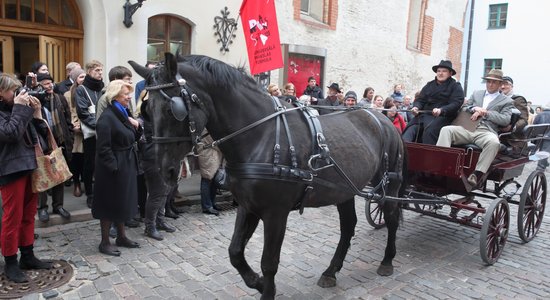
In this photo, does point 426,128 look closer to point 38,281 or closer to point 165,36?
point 38,281

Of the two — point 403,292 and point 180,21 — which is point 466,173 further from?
point 180,21

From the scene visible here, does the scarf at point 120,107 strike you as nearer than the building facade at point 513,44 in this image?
Yes

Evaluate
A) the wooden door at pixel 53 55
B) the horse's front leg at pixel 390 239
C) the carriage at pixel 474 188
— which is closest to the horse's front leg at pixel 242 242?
the carriage at pixel 474 188

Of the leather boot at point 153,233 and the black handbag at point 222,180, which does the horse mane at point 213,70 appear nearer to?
the black handbag at point 222,180

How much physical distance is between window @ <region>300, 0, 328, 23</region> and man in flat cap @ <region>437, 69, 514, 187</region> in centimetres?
A: 735

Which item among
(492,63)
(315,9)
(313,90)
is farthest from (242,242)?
(492,63)

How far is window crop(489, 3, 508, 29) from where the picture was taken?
26.6 metres

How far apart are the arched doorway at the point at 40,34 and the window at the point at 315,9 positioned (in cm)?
660

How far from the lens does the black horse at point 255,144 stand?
2.68 m

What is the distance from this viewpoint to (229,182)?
3.24 meters

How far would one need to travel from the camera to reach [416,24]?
1634cm

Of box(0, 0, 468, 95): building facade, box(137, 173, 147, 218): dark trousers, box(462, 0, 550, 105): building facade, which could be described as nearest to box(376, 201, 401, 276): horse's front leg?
box(0, 0, 468, 95): building facade

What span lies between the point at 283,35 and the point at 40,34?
18.5 ft

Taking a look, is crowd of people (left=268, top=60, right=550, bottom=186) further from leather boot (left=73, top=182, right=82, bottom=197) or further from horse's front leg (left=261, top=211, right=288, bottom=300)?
leather boot (left=73, top=182, right=82, bottom=197)
